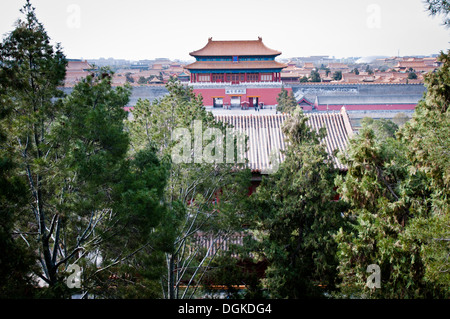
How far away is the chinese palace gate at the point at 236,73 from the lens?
27109 millimetres

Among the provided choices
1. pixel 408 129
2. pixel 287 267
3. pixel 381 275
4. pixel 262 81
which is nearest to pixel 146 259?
pixel 287 267

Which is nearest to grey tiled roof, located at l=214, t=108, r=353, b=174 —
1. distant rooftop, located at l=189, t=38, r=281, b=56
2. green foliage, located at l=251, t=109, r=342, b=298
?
green foliage, located at l=251, t=109, r=342, b=298

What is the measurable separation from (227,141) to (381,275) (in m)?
2.51

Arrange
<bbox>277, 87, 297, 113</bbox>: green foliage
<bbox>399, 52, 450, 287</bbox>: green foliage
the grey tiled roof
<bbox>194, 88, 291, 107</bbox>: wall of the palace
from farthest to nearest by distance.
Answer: <bbox>194, 88, 291, 107</bbox>: wall of the palace, <bbox>277, 87, 297, 113</bbox>: green foliage, the grey tiled roof, <bbox>399, 52, 450, 287</bbox>: green foliage

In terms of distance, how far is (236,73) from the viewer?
27.9 metres

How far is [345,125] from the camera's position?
899 cm

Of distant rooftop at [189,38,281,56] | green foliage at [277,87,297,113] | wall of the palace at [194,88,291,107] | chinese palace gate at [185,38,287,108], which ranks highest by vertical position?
distant rooftop at [189,38,281,56]

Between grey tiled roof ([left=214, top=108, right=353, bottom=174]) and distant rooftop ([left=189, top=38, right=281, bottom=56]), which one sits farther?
distant rooftop ([left=189, top=38, right=281, bottom=56])

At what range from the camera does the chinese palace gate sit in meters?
27.1

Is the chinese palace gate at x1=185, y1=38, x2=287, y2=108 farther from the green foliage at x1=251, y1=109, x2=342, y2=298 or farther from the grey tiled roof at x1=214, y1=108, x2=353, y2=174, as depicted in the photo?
the green foliage at x1=251, y1=109, x2=342, y2=298

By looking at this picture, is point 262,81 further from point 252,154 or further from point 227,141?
point 227,141

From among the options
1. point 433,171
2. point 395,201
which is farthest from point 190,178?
point 433,171

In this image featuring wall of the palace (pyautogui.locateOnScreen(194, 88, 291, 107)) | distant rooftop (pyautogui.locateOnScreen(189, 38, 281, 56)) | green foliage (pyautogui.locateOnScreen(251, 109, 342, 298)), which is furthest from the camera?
wall of the palace (pyautogui.locateOnScreen(194, 88, 291, 107))

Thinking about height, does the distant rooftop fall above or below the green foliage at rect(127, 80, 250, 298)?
above
